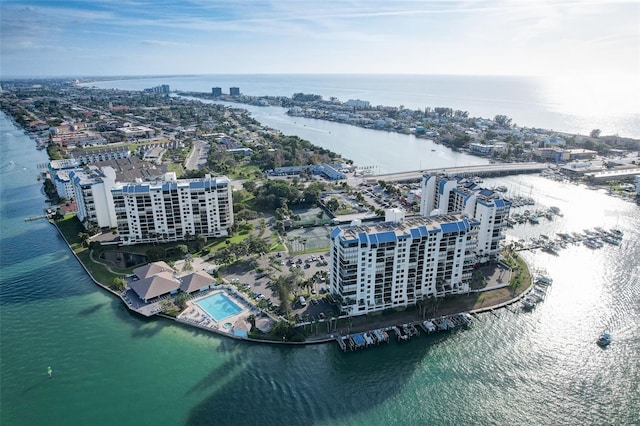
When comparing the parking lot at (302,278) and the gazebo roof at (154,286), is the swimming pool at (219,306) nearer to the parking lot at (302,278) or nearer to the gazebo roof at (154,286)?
the parking lot at (302,278)

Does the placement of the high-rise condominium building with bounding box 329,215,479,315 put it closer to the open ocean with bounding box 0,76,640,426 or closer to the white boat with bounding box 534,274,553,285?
the open ocean with bounding box 0,76,640,426

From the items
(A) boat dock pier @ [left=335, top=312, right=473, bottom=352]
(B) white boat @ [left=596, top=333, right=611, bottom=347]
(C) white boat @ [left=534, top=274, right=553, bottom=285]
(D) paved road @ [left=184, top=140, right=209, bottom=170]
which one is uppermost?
(D) paved road @ [left=184, top=140, right=209, bottom=170]

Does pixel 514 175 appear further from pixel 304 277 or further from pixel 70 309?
pixel 70 309

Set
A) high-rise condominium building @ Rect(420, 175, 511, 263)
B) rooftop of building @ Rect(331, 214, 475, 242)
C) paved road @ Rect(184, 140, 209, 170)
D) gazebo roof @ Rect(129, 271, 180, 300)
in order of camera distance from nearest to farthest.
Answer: rooftop of building @ Rect(331, 214, 475, 242)
gazebo roof @ Rect(129, 271, 180, 300)
high-rise condominium building @ Rect(420, 175, 511, 263)
paved road @ Rect(184, 140, 209, 170)

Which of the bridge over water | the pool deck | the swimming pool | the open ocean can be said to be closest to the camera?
the open ocean

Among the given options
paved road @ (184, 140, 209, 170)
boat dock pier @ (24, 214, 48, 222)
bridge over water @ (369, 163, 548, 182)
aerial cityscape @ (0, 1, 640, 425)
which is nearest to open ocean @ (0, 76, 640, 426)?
aerial cityscape @ (0, 1, 640, 425)

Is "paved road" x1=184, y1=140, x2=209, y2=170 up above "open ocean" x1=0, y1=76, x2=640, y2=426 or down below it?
above

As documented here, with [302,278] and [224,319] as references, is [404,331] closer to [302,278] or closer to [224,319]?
[302,278]

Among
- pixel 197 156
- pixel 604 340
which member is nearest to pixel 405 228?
pixel 604 340

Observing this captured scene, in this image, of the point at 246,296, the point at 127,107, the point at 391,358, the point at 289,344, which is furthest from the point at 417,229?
the point at 127,107
